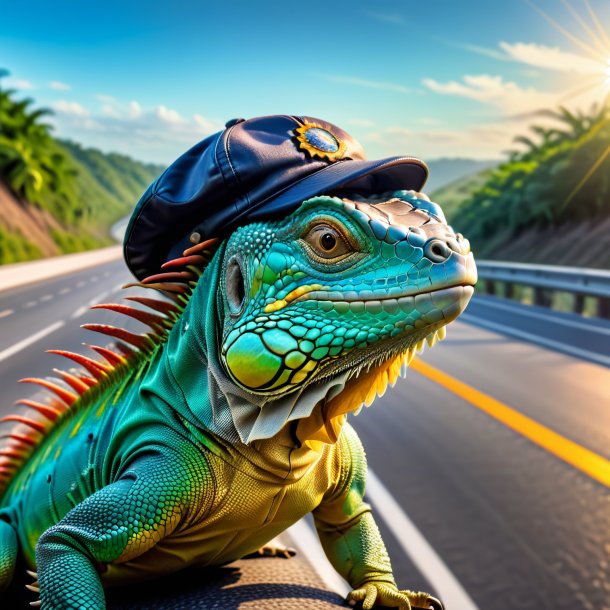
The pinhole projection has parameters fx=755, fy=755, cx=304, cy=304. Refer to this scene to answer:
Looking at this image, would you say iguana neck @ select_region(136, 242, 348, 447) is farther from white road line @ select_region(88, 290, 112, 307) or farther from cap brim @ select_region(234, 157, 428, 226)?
white road line @ select_region(88, 290, 112, 307)

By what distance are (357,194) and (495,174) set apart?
45472mm

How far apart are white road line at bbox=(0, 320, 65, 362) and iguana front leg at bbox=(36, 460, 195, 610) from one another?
449 inches

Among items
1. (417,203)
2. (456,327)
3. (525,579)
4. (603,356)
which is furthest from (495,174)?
(417,203)

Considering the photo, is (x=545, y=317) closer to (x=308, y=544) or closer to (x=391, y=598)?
(x=308, y=544)

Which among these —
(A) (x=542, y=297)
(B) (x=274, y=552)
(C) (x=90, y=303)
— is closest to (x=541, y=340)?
(A) (x=542, y=297)

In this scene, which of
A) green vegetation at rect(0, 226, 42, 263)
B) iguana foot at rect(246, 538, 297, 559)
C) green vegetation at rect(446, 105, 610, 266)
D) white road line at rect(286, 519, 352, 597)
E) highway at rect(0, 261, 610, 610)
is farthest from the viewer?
green vegetation at rect(0, 226, 42, 263)

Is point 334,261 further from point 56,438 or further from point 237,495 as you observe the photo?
point 56,438

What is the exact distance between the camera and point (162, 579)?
2.11 metres

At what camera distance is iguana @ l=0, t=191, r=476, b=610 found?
1.76 metres

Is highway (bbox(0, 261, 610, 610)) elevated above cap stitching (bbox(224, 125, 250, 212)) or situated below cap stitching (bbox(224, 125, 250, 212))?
below

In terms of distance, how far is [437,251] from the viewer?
1.74 meters

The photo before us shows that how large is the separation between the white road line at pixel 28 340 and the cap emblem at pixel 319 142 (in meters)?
11.5

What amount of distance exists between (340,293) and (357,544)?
1016mm

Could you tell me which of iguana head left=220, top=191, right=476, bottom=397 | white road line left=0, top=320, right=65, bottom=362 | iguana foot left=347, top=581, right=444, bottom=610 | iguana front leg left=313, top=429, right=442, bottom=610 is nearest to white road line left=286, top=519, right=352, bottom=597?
iguana front leg left=313, top=429, right=442, bottom=610
